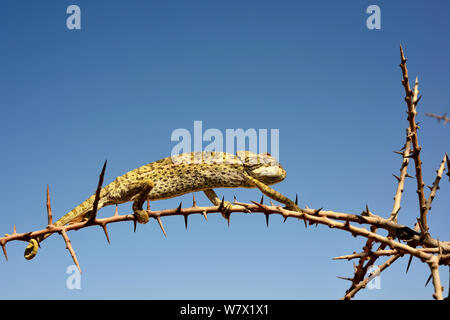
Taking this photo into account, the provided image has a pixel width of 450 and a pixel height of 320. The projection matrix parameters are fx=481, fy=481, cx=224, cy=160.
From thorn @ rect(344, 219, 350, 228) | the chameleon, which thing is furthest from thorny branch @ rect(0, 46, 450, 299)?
the chameleon

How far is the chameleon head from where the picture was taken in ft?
16.7

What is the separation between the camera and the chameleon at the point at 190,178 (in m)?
4.95

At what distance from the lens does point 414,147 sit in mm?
4180

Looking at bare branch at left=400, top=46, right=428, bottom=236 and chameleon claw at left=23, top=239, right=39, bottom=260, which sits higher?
bare branch at left=400, top=46, right=428, bottom=236

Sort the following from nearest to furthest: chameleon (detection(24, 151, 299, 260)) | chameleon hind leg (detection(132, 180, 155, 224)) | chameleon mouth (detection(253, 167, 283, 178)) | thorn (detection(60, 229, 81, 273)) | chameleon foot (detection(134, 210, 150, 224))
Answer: thorn (detection(60, 229, 81, 273)) < chameleon foot (detection(134, 210, 150, 224)) < chameleon hind leg (detection(132, 180, 155, 224)) < chameleon (detection(24, 151, 299, 260)) < chameleon mouth (detection(253, 167, 283, 178))

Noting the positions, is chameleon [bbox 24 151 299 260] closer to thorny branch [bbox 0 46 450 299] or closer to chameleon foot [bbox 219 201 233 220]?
chameleon foot [bbox 219 201 233 220]

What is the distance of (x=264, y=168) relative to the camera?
5.13 m

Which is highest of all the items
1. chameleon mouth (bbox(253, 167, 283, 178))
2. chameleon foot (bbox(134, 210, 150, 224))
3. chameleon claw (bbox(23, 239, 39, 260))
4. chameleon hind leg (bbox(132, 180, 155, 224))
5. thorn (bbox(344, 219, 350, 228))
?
chameleon mouth (bbox(253, 167, 283, 178))

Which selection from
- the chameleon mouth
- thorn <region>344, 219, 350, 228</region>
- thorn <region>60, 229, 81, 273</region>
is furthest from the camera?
the chameleon mouth

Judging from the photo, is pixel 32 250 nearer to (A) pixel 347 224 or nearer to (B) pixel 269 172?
(B) pixel 269 172

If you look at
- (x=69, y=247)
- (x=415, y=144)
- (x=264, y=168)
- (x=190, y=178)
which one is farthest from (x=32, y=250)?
(x=415, y=144)

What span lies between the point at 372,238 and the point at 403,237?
0.54 m
